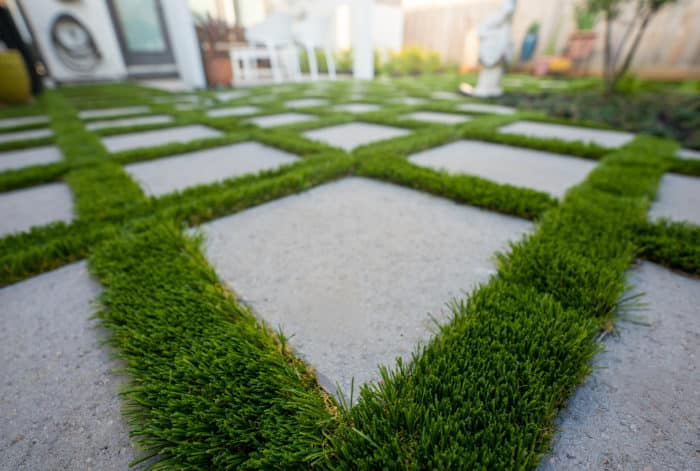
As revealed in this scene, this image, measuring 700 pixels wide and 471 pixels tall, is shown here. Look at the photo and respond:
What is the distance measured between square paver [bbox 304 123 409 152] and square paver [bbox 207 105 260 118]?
1.15 metres

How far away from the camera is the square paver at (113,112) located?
130 inches

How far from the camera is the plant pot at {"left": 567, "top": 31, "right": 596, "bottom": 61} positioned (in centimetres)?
680

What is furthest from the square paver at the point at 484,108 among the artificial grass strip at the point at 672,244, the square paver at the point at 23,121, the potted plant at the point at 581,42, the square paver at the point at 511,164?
the potted plant at the point at 581,42

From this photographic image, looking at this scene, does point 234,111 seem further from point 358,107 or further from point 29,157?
point 29,157

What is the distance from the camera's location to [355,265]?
1011 mm

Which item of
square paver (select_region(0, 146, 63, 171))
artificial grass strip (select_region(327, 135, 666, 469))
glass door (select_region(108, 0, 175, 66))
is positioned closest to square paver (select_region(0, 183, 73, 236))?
square paver (select_region(0, 146, 63, 171))

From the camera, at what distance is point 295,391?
604 millimetres

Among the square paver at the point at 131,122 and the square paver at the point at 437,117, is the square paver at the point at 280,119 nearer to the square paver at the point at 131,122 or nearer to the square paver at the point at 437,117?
the square paver at the point at 131,122

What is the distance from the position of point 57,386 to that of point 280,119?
2.78 meters

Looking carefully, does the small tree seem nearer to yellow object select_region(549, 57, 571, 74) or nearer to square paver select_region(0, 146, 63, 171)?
yellow object select_region(549, 57, 571, 74)

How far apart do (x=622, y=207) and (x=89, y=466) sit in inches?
65.7

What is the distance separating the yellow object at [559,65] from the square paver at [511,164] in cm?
667

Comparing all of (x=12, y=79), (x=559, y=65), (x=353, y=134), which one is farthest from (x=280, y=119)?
(x=559, y=65)

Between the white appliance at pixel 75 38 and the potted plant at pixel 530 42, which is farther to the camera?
the potted plant at pixel 530 42
